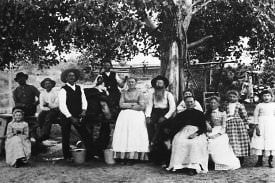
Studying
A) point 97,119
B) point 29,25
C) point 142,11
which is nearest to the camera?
point 97,119

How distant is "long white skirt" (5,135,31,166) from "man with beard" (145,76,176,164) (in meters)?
2.41

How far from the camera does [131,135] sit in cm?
721

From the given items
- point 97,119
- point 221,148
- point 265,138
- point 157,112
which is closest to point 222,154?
point 221,148

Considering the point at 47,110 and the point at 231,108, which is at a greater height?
the point at 231,108

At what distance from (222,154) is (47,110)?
4112 mm

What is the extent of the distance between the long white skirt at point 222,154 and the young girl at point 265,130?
0.46 m

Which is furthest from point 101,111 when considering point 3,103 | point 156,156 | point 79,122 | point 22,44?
point 3,103

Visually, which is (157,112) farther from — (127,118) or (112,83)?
(112,83)

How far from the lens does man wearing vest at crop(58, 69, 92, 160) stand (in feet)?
24.0

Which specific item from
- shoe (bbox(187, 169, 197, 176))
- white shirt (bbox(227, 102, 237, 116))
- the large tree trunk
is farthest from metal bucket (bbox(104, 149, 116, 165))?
the large tree trunk

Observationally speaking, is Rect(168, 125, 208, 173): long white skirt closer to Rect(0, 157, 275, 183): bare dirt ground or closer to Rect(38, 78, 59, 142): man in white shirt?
Rect(0, 157, 275, 183): bare dirt ground

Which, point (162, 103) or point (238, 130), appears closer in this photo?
point (238, 130)

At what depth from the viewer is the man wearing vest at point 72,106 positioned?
24.0 feet

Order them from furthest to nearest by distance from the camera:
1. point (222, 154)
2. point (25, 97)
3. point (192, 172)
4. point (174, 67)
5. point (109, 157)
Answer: point (174, 67), point (25, 97), point (109, 157), point (222, 154), point (192, 172)
